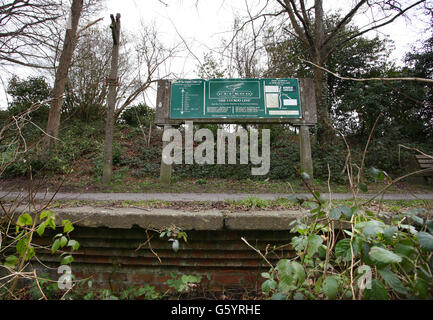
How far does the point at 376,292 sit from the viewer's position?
0.93 metres

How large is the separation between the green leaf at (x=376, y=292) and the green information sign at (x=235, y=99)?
227 inches

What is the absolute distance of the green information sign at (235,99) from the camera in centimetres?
646

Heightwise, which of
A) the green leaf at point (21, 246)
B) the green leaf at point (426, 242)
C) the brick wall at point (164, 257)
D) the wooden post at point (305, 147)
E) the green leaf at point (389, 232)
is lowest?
the brick wall at point (164, 257)

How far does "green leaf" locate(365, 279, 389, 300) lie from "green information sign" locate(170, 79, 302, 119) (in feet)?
18.9

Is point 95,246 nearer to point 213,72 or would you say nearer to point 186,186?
point 186,186

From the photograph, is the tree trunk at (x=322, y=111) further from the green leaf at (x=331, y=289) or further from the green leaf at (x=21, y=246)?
the green leaf at (x=21, y=246)

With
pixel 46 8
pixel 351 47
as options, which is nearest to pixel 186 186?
pixel 46 8

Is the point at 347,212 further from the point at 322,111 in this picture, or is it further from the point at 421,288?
the point at 322,111

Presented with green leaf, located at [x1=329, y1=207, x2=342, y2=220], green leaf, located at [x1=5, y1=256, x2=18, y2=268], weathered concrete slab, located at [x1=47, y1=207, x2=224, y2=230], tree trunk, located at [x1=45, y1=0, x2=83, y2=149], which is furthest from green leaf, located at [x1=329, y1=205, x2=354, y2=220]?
tree trunk, located at [x1=45, y1=0, x2=83, y2=149]

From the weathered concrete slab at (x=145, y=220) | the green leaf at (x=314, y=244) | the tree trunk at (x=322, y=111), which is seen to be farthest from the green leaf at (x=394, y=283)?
the tree trunk at (x=322, y=111)

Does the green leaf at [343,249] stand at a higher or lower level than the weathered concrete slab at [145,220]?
lower

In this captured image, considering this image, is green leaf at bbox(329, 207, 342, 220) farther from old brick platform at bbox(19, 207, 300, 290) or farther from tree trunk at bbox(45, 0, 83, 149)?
tree trunk at bbox(45, 0, 83, 149)

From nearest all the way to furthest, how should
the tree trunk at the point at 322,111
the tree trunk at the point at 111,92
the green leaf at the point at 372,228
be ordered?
the green leaf at the point at 372,228 → the tree trunk at the point at 111,92 → the tree trunk at the point at 322,111

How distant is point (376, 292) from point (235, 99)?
6021mm
